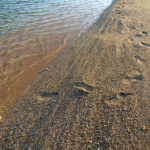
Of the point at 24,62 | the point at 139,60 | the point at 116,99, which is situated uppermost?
the point at 139,60

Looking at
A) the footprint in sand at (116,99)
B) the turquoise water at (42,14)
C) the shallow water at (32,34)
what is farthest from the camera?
the turquoise water at (42,14)

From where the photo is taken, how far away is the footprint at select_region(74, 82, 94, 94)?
2.67 m

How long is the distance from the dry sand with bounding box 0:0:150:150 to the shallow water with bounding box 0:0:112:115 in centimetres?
62

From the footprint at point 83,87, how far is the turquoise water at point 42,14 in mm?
4375

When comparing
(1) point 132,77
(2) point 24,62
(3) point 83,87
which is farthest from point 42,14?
(1) point 132,77

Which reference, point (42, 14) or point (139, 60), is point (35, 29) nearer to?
point (42, 14)

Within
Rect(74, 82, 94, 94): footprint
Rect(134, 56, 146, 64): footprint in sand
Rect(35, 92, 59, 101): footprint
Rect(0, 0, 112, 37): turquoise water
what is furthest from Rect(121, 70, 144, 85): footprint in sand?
Rect(0, 0, 112, 37): turquoise water

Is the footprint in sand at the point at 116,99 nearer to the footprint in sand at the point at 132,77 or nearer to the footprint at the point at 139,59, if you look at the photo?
the footprint in sand at the point at 132,77

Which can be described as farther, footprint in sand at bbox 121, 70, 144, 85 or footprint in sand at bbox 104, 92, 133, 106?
footprint in sand at bbox 121, 70, 144, 85

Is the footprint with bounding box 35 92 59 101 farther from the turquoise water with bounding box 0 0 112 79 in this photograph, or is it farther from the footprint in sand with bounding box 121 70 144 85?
the footprint in sand with bounding box 121 70 144 85

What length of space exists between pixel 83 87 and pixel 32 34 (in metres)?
4.17

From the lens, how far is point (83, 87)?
2.75 metres

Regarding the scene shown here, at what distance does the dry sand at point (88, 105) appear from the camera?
1922 mm

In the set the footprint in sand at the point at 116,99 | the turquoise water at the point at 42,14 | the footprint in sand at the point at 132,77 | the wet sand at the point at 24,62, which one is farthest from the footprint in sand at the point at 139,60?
the turquoise water at the point at 42,14
